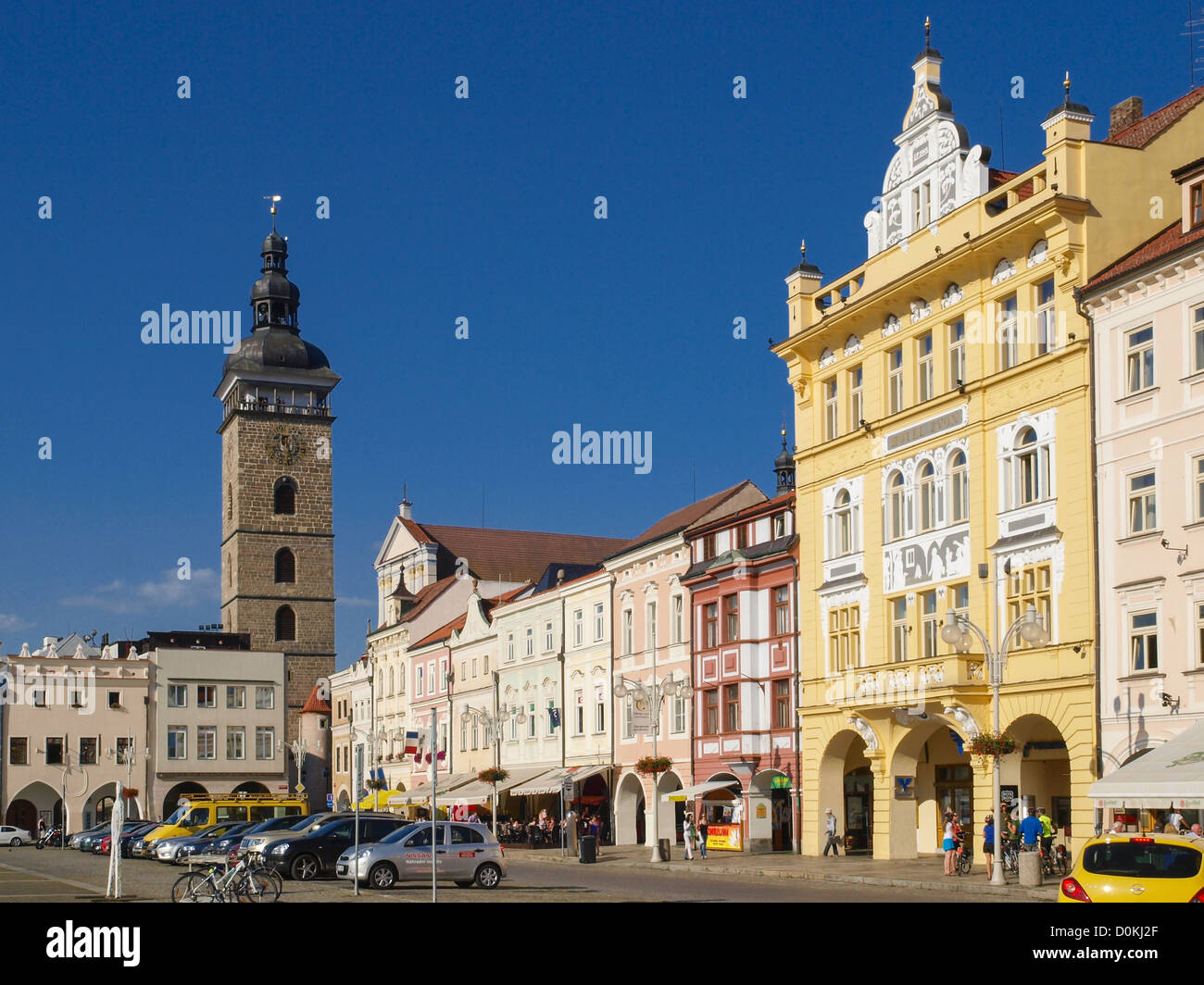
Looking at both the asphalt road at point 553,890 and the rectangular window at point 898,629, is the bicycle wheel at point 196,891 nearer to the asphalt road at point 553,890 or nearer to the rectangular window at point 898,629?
the asphalt road at point 553,890

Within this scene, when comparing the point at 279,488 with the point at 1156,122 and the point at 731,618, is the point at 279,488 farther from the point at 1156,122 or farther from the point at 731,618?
the point at 1156,122

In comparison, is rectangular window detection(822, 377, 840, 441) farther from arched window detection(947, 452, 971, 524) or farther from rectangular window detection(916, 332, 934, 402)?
arched window detection(947, 452, 971, 524)

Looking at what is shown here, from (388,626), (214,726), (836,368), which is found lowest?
(214,726)

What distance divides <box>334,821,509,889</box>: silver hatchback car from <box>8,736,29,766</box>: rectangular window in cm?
6641

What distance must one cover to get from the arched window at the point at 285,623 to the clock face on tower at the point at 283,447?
38.1 feet

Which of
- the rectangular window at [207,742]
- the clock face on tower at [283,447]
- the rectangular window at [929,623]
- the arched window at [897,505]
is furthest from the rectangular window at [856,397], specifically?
the clock face on tower at [283,447]

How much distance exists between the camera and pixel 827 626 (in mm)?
49344

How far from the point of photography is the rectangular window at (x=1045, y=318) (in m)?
39.3

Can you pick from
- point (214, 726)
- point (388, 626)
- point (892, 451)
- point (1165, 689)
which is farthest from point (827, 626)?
point (214, 726)

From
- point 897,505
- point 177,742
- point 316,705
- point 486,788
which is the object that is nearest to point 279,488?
point 316,705

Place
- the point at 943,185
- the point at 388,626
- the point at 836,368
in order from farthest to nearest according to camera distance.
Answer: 1. the point at 388,626
2. the point at 836,368
3. the point at 943,185
